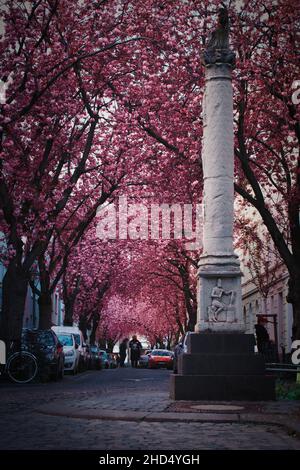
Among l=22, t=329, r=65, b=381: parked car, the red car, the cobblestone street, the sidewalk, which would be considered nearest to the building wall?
the red car

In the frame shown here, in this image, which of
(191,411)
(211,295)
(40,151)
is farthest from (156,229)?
(191,411)

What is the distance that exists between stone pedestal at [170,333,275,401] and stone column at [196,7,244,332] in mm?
386

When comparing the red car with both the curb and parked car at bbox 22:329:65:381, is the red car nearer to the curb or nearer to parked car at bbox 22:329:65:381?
parked car at bbox 22:329:65:381

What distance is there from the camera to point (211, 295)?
43.8 ft

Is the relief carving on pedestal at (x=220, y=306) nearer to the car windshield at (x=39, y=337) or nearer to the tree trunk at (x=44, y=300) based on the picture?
the car windshield at (x=39, y=337)

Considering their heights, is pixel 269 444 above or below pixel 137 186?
below

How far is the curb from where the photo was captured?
9.10 meters

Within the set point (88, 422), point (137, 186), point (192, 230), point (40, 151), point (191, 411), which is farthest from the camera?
point (192, 230)

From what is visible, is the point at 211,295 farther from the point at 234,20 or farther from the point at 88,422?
the point at 234,20

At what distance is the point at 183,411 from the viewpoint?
33.7 feet

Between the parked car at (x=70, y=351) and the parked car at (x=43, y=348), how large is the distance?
7.97 m

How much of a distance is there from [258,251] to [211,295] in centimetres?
2641

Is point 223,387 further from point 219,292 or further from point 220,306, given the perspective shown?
point 219,292

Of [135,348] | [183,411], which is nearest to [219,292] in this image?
[183,411]
